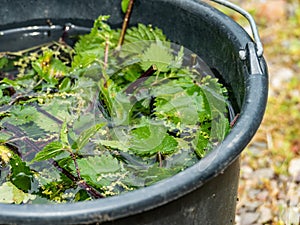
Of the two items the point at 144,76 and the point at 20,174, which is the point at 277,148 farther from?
the point at 20,174

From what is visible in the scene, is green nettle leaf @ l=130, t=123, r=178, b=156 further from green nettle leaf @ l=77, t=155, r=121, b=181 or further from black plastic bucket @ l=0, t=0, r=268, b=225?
black plastic bucket @ l=0, t=0, r=268, b=225

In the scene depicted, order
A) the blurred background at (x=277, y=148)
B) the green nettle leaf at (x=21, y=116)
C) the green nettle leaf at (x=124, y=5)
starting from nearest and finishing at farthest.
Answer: the green nettle leaf at (x=21, y=116) → the green nettle leaf at (x=124, y=5) → the blurred background at (x=277, y=148)

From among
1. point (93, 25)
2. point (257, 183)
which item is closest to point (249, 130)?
point (93, 25)

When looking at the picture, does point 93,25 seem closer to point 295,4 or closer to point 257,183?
point 257,183

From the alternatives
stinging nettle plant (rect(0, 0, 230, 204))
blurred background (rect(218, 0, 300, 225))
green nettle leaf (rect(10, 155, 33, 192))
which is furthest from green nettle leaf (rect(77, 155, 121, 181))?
blurred background (rect(218, 0, 300, 225))

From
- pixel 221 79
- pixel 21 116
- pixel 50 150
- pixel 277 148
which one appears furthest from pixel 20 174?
pixel 277 148

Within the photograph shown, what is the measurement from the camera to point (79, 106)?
64.2 inches

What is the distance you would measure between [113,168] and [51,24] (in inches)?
29.1

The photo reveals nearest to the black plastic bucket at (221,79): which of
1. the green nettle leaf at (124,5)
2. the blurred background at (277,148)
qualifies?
the green nettle leaf at (124,5)

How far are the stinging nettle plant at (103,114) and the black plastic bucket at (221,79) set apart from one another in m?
0.05

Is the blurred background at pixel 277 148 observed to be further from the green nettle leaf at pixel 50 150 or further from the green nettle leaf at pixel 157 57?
the green nettle leaf at pixel 50 150

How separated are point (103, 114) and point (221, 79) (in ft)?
1.10

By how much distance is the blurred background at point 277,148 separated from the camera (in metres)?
2.10

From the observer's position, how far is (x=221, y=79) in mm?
1636
